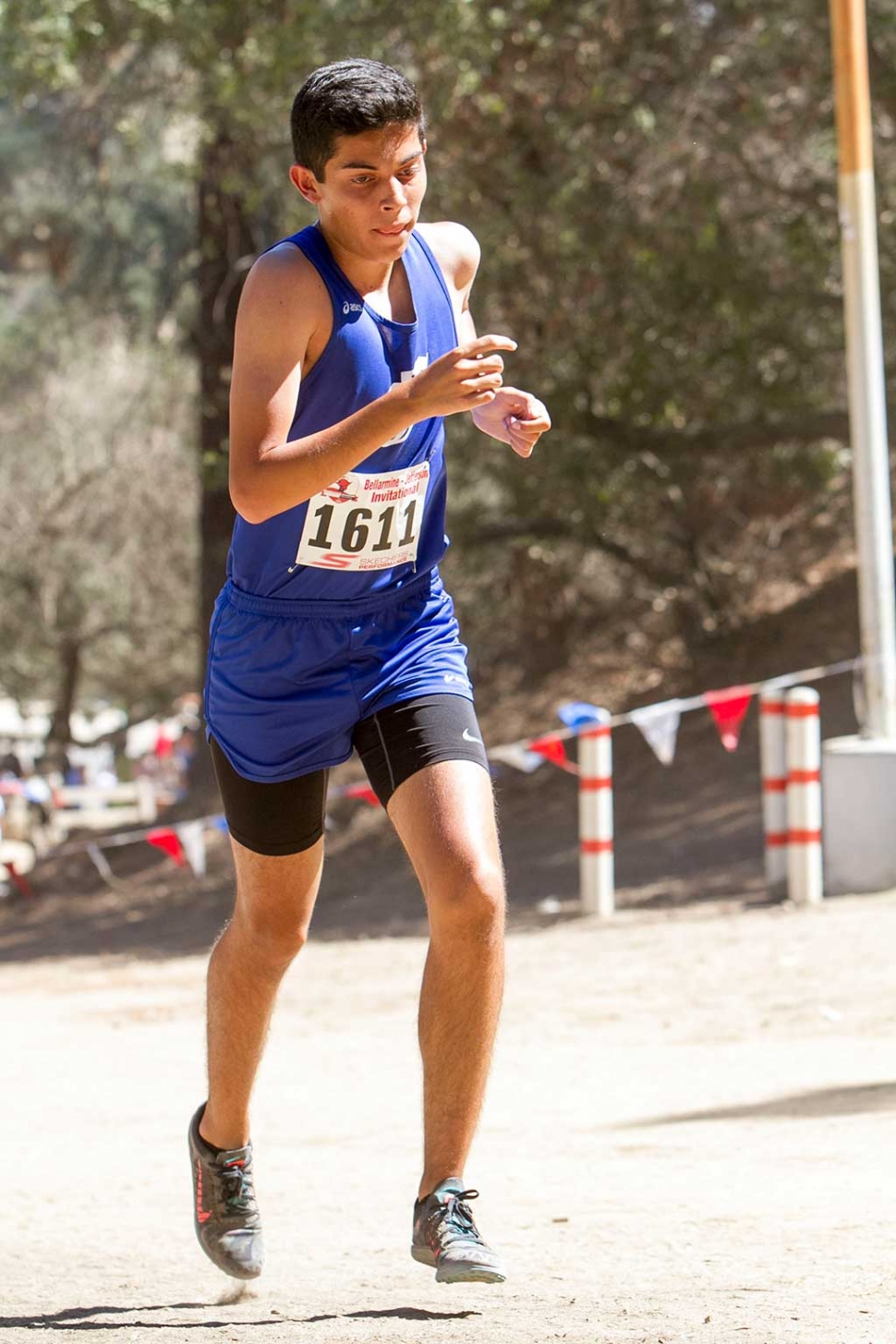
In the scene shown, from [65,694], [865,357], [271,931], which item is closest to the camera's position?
[271,931]

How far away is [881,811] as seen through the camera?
10.0 meters

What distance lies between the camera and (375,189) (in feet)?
10.6

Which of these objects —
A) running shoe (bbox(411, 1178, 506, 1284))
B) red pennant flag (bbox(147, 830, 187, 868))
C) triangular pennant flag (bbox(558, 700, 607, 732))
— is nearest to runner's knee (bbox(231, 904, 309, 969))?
running shoe (bbox(411, 1178, 506, 1284))

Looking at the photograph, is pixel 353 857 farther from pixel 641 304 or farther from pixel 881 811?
pixel 881 811

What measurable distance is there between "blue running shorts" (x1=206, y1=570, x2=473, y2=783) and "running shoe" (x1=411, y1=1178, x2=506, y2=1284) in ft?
2.71

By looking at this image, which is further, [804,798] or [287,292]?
[804,798]

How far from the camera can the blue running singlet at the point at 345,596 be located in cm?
335

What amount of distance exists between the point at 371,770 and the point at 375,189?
1.08 metres

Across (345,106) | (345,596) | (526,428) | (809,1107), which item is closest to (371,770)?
(345,596)

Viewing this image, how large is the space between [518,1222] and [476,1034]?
1094mm

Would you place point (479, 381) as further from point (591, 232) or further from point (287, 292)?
point (591, 232)

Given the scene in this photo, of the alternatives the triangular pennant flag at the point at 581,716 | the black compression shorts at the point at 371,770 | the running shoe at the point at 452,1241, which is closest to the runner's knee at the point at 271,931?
the black compression shorts at the point at 371,770

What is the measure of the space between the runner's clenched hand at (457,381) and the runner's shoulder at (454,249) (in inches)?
23.8

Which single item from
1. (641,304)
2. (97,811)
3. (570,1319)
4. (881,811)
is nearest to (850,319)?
(881,811)
